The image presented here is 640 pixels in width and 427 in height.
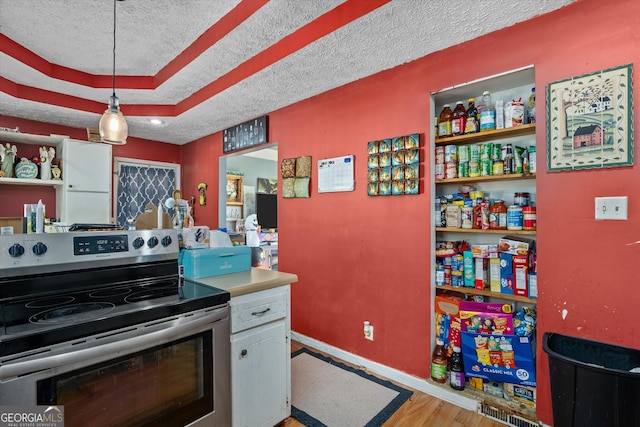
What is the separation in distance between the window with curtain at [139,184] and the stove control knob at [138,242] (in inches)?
113

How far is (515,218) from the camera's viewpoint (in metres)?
1.92

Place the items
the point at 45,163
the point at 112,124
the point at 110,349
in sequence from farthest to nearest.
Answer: the point at 45,163, the point at 112,124, the point at 110,349

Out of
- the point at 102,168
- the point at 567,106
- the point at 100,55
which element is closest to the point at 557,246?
the point at 567,106

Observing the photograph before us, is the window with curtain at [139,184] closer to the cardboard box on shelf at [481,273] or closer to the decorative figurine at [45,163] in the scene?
the decorative figurine at [45,163]

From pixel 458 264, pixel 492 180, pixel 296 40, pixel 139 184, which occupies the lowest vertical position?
pixel 458 264

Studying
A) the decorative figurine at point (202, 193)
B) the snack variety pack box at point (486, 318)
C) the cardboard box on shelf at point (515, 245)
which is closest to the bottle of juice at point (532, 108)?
the cardboard box on shelf at point (515, 245)

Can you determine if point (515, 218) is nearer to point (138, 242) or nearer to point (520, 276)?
point (520, 276)

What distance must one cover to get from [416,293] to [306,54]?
1835mm

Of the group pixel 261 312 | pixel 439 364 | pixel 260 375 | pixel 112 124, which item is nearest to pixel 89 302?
pixel 261 312

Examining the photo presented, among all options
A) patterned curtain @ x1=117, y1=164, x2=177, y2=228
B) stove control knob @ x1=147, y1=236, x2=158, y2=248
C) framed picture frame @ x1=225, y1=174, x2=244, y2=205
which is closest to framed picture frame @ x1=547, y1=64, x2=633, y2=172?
stove control knob @ x1=147, y1=236, x2=158, y2=248

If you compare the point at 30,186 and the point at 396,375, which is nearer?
the point at 396,375

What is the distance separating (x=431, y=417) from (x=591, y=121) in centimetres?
187

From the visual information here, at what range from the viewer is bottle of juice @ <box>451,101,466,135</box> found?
213cm

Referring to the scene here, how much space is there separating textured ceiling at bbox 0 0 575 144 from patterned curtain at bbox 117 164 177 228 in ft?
3.73
